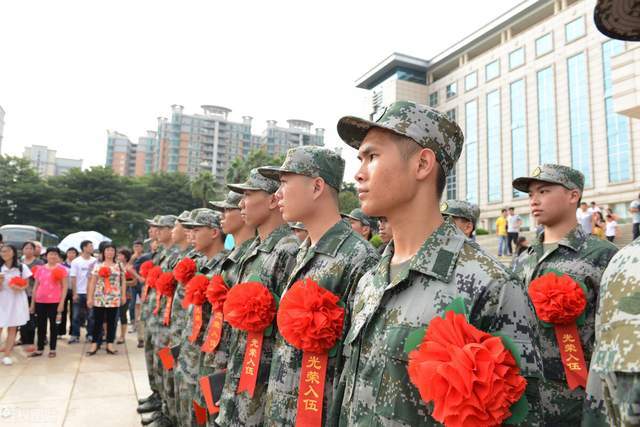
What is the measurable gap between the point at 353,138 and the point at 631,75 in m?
16.1

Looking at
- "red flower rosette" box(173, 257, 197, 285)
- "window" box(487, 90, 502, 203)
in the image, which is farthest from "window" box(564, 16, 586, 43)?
"red flower rosette" box(173, 257, 197, 285)

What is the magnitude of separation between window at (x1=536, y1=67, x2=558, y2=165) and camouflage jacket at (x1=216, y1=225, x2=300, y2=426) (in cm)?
3294

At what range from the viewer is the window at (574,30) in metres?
30.1

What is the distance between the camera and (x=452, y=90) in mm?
42938

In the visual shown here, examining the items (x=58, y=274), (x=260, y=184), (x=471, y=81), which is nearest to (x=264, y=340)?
(x=260, y=184)

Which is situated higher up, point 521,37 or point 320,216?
point 521,37

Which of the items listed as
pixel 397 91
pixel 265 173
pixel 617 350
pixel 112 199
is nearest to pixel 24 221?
pixel 112 199

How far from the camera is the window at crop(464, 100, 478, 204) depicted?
38469 mm

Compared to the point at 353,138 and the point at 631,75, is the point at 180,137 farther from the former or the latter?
the point at 353,138

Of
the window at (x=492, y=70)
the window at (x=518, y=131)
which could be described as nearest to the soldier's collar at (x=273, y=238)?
the window at (x=518, y=131)

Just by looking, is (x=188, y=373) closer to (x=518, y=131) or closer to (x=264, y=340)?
(x=264, y=340)

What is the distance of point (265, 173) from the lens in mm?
3283

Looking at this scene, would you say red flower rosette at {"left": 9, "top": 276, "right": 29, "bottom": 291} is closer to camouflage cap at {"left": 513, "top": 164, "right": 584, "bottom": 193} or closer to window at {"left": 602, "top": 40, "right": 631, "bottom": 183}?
camouflage cap at {"left": 513, "top": 164, "right": 584, "bottom": 193}

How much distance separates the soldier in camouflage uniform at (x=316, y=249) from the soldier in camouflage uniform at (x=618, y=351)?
126cm
